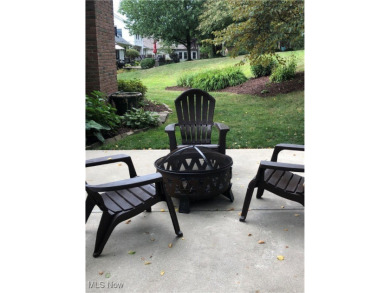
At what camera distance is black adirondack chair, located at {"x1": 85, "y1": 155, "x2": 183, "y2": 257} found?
2115 mm

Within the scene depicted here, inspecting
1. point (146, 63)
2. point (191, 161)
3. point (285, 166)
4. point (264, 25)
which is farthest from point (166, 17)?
point (285, 166)

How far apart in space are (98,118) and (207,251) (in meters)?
3.79

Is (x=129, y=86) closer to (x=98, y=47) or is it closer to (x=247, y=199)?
(x=98, y=47)

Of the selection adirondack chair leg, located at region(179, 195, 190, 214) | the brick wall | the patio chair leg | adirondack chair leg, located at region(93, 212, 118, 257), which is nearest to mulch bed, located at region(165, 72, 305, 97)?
the brick wall

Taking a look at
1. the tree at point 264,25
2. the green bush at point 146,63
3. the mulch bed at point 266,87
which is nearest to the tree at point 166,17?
the green bush at point 146,63

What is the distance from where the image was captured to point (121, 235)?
2480 mm

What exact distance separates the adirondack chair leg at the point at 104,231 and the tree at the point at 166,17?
65.4 feet

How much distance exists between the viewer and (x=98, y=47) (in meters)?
6.03

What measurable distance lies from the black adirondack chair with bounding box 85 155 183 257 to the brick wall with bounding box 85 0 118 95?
3.89 meters

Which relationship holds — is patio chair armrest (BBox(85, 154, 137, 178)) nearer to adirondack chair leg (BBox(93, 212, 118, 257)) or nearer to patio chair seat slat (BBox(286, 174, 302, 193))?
adirondack chair leg (BBox(93, 212, 118, 257))
